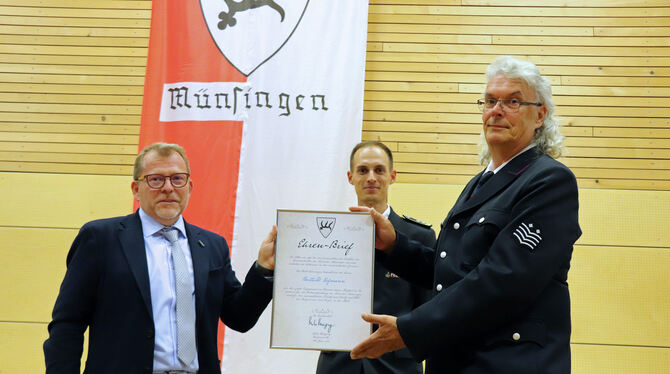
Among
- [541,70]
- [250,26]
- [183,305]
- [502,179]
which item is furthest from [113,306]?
[541,70]

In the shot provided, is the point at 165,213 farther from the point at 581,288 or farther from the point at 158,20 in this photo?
the point at 581,288

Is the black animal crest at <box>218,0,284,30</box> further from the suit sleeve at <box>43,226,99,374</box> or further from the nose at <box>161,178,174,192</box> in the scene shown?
the suit sleeve at <box>43,226,99,374</box>

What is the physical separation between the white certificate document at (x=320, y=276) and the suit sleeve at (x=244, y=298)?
298 millimetres

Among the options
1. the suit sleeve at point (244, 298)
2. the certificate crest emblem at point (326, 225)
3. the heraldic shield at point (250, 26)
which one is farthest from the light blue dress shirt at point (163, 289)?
the heraldic shield at point (250, 26)

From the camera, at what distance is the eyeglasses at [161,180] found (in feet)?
7.76

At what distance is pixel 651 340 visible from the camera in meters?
3.86

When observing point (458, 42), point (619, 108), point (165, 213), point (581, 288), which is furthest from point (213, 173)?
point (619, 108)

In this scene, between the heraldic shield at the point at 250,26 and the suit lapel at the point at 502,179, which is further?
the heraldic shield at the point at 250,26

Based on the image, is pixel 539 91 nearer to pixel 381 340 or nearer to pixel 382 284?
pixel 381 340

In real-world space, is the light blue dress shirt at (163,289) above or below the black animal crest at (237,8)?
below

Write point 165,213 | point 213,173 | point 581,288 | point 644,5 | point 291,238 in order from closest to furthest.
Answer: point 291,238, point 165,213, point 213,173, point 581,288, point 644,5

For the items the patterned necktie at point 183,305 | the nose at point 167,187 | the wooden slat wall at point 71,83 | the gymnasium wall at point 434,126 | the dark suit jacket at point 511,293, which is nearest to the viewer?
the dark suit jacket at point 511,293

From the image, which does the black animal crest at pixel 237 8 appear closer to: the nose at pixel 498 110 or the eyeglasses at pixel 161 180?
the eyeglasses at pixel 161 180

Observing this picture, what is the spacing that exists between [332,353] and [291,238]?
726 millimetres
